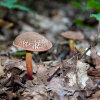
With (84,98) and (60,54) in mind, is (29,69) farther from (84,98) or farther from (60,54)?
(60,54)

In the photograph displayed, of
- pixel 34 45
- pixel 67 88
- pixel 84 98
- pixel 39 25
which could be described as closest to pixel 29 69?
pixel 34 45

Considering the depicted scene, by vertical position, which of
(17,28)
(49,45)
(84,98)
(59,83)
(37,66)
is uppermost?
(17,28)

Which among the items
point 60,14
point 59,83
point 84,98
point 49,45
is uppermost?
point 60,14

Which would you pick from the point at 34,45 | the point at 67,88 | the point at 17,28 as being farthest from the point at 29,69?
the point at 17,28

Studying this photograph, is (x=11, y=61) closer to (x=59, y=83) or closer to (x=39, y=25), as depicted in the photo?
(x=59, y=83)

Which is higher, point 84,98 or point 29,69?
point 29,69

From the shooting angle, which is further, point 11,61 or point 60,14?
point 60,14

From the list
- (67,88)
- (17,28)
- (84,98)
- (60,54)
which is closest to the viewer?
(84,98)

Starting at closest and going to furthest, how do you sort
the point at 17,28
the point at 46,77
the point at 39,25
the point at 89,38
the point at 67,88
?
the point at 67,88 → the point at 46,77 → the point at 89,38 → the point at 17,28 → the point at 39,25

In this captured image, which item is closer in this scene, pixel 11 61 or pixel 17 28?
pixel 11 61
